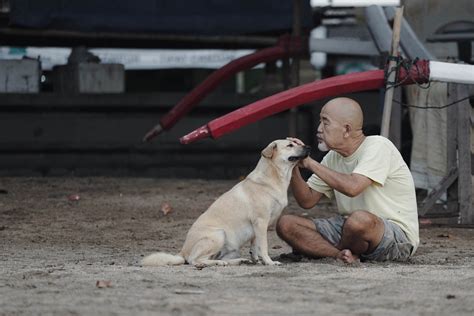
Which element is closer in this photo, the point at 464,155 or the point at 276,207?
the point at 276,207

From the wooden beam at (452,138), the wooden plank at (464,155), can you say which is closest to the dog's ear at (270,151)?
the wooden plank at (464,155)

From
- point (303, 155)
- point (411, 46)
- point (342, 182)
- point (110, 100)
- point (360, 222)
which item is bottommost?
point (360, 222)

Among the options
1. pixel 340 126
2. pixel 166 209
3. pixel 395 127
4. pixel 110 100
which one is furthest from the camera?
pixel 110 100

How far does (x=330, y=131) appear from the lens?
789 cm

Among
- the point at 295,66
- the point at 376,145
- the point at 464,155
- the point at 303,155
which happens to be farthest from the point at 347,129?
the point at 295,66

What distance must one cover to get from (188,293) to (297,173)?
1967 mm

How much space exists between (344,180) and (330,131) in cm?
41

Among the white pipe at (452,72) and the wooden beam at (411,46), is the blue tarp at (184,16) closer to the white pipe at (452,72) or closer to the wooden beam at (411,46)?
the wooden beam at (411,46)

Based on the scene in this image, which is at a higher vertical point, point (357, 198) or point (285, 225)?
point (357, 198)

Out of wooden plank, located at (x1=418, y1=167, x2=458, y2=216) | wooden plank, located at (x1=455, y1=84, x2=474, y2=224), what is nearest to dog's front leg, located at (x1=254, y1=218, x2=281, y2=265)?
wooden plank, located at (x1=455, y1=84, x2=474, y2=224)

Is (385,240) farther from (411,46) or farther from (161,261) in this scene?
(411,46)

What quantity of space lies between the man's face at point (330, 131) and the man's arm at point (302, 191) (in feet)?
1.06

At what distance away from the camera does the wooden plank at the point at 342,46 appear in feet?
44.1

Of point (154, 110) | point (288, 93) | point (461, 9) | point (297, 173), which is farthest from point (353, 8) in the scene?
point (297, 173)
